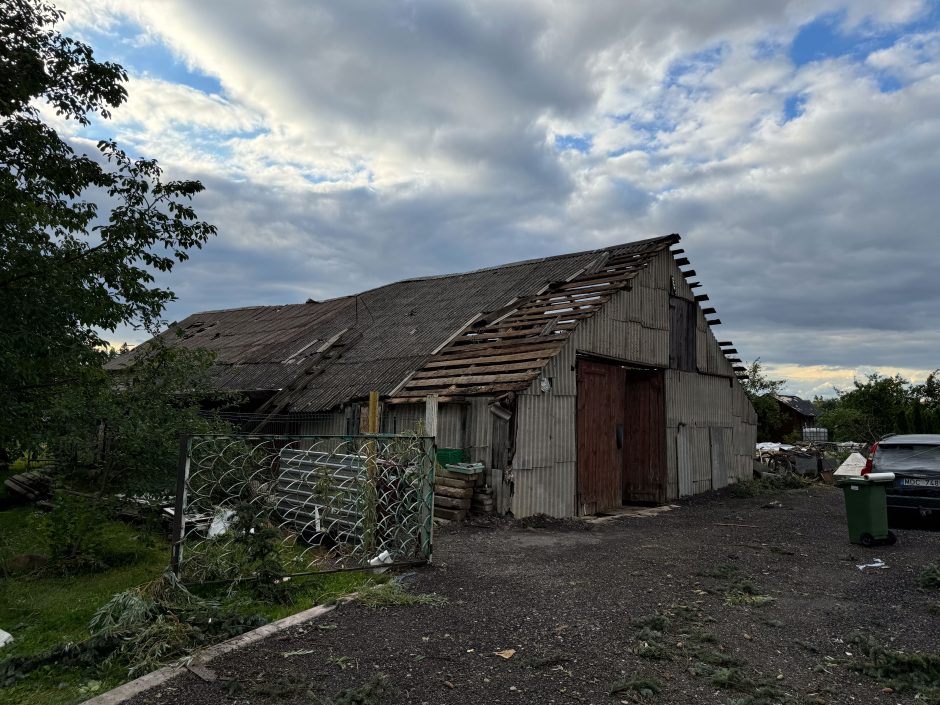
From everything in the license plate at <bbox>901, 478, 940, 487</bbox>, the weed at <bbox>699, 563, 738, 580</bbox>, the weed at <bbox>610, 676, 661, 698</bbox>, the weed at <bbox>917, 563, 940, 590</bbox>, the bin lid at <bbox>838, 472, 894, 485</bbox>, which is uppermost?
the bin lid at <bbox>838, 472, 894, 485</bbox>

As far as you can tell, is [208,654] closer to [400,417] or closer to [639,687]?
[639,687]

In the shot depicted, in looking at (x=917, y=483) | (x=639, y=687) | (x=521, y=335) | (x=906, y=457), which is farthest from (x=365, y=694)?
(x=906, y=457)

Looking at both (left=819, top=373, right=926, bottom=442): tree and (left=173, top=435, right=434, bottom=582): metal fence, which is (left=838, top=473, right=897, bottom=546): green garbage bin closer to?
(left=173, top=435, right=434, bottom=582): metal fence

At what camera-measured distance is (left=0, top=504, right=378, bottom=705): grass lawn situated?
183 inches

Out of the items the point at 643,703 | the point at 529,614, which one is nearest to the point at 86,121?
the point at 529,614

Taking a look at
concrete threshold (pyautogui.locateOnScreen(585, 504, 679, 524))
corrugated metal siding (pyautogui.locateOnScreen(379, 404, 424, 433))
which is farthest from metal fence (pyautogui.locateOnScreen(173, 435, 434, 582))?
concrete threshold (pyautogui.locateOnScreen(585, 504, 679, 524))

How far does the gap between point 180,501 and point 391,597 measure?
236 centimetres

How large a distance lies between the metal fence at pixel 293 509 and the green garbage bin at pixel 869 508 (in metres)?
6.78

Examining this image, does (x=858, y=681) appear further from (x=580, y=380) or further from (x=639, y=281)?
(x=639, y=281)

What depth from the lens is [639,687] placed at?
14.7ft

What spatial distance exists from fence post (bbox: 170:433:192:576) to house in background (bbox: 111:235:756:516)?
4.30m

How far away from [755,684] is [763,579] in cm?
361

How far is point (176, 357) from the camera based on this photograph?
9875 millimetres

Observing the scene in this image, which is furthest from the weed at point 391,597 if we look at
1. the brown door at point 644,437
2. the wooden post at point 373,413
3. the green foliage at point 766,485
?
the green foliage at point 766,485
